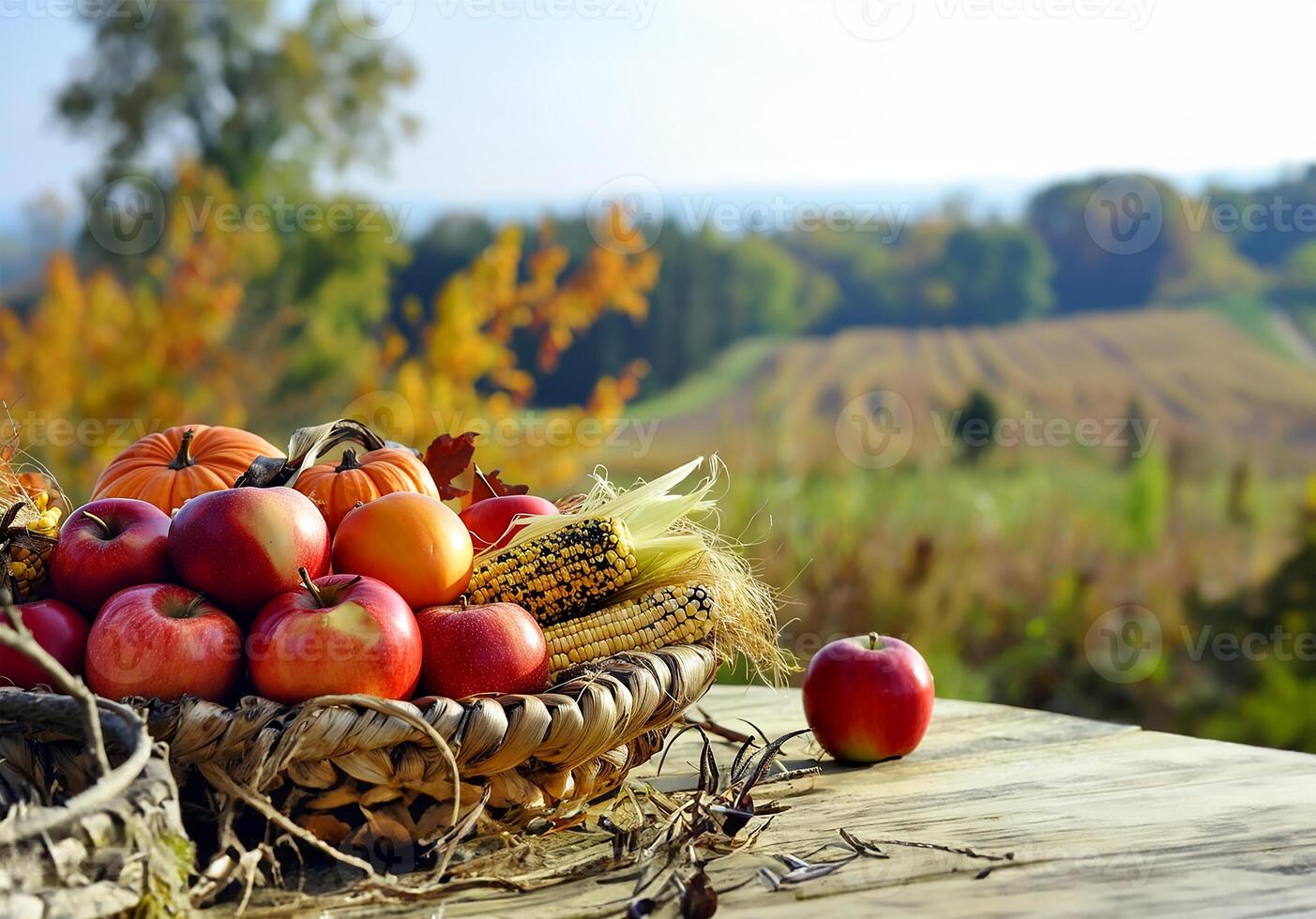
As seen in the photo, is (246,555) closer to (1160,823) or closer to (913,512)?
(1160,823)

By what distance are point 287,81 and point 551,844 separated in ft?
13.6

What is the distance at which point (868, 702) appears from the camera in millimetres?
1585

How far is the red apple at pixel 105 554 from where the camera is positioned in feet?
4.20

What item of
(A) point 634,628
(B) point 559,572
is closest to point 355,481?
(B) point 559,572


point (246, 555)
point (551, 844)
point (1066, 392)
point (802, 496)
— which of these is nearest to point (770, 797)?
point (551, 844)

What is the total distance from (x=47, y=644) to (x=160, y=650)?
0.16m

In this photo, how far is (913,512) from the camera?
4.86 metres
